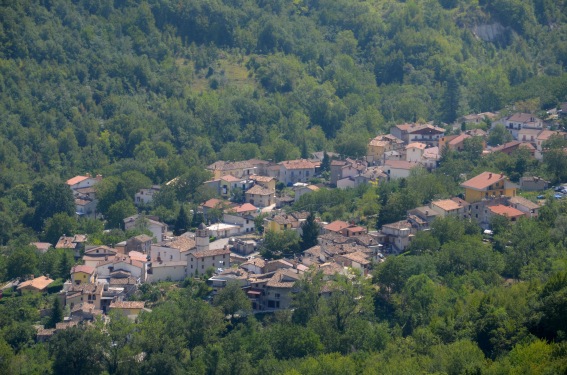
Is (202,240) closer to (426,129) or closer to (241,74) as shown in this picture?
(426,129)

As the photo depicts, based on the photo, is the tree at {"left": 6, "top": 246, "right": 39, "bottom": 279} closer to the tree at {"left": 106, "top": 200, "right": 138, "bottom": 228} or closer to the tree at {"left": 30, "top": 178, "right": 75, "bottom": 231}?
the tree at {"left": 106, "top": 200, "right": 138, "bottom": 228}

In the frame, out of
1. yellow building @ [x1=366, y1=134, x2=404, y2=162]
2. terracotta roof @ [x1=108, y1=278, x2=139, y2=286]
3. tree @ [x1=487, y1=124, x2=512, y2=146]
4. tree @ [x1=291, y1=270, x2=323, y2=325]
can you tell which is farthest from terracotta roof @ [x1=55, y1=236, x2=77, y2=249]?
tree @ [x1=487, y1=124, x2=512, y2=146]

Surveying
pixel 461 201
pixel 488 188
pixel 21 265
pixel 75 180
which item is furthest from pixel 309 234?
pixel 75 180

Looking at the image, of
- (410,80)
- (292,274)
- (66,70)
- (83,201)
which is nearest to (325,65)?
(410,80)

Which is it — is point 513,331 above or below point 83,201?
above

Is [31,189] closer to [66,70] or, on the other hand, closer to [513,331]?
[66,70]
